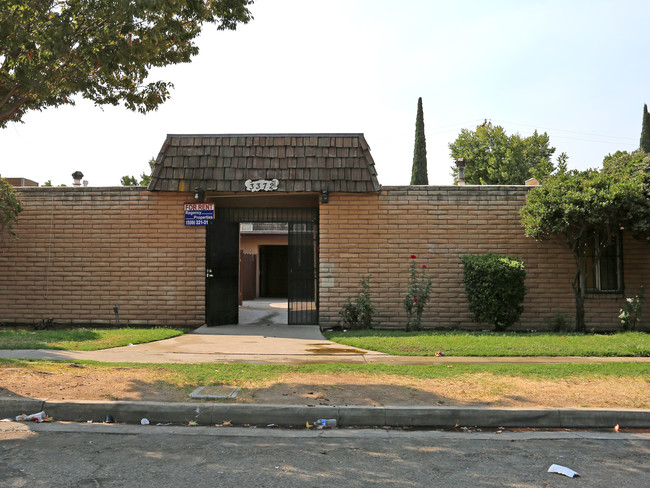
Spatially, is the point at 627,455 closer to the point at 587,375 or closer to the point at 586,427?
the point at 586,427

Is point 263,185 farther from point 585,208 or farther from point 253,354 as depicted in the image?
point 585,208

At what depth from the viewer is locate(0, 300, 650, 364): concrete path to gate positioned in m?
8.35

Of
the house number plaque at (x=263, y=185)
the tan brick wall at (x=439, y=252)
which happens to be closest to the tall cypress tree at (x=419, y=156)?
the tan brick wall at (x=439, y=252)

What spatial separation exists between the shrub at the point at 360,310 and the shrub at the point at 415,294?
0.86m

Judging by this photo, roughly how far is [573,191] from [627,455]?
7489 millimetres

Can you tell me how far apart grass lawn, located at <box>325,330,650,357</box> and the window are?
1819mm

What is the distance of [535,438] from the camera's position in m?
5.18

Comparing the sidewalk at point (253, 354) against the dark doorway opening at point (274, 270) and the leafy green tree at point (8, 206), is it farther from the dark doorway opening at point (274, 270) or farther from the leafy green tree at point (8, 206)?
the dark doorway opening at point (274, 270)

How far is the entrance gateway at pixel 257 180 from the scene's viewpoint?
12242mm

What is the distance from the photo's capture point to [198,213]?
12.5 meters

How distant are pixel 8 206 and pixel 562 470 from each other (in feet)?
40.3

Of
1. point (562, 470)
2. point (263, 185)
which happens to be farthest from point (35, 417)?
point (263, 185)

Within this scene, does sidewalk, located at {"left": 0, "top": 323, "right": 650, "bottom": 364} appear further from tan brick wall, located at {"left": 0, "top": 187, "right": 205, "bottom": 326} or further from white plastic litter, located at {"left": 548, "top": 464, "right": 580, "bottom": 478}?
white plastic litter, located at {"left": 548, "top": 464, "right": 580, "bottom": 478}

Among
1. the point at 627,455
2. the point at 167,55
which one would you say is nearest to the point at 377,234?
the point at 167,55
